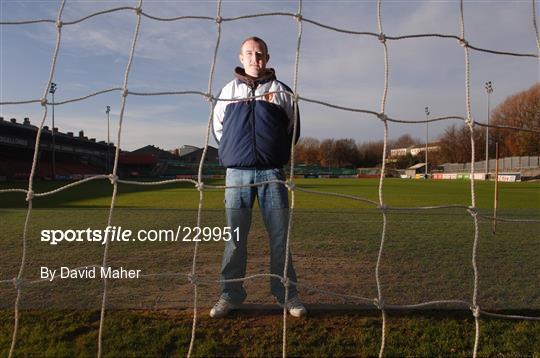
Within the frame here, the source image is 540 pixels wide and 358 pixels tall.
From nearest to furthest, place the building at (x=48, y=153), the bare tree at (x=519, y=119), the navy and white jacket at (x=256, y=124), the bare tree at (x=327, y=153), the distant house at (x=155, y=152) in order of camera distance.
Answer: the navy and white jacket at (x=256, y=124)
the bare tree at (x=519, y=119)
the building at (x=48, y=153)
the distant house at (x=155, y=152)
the bare tree at (x=327, y=153)

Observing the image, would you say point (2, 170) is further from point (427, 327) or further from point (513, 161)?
point (513, 161)

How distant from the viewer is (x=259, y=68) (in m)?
2.59

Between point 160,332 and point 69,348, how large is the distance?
454 millimetres

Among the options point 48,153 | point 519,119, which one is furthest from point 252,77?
point 48,153

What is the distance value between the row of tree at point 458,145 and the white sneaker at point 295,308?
23046 millimetres

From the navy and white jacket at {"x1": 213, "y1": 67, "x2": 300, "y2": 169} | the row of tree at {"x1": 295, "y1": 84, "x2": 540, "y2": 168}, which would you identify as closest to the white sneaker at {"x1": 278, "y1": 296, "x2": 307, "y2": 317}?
the navy and white jacket at {"x1": 213, "y1": 67, "x2": 300, "y2": 169}

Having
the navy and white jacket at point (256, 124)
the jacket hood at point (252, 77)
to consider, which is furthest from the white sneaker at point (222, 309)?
the jacket hood at point (252, 77)

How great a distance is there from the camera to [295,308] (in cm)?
259

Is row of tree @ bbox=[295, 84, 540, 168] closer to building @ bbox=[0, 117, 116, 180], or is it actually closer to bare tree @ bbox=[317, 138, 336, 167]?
bare tree @ bbox=[317, 138, 336, 167]

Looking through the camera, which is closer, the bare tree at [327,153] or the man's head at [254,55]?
the man's head at [254,55]

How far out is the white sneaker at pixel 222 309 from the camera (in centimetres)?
257

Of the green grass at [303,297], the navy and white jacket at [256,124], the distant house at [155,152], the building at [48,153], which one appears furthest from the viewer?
the distant house at [155,152]

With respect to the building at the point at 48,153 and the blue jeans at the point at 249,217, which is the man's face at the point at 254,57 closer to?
Result: the blue jeans at the point at 249,217

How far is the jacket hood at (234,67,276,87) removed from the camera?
8.37 feet
